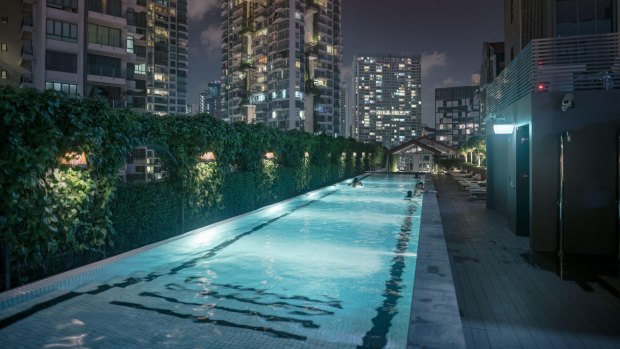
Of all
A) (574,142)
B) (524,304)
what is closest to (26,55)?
(574,142)

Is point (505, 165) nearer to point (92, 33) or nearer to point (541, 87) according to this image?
point (541, 87)

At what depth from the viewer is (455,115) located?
6097 inches

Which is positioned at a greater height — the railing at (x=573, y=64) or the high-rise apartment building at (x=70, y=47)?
the high-rise apartment building at (x=70, y=47)

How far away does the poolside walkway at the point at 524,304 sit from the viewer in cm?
461

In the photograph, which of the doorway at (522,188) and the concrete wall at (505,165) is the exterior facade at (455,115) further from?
the doorway at (522,188)

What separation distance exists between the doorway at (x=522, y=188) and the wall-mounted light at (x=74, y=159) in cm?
940

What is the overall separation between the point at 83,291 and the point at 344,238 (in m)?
6.15

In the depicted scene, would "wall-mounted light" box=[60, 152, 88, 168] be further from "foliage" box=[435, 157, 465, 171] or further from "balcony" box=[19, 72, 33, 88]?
"foliage" box=[435, 157, 465, 171]

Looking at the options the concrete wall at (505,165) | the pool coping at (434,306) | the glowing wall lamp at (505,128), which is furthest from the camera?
the glowing wall lamp at (505,128)

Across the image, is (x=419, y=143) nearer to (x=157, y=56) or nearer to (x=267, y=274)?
(x=267, y=274)

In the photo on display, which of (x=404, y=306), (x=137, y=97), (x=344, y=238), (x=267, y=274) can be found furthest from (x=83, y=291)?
(x=137, y=97)

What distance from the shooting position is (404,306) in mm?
5773

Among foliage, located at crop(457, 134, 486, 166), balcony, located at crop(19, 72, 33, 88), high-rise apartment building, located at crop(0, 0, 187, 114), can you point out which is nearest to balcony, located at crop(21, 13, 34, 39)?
high-rise apartment building, located at crop(0, 0, 187, 114)

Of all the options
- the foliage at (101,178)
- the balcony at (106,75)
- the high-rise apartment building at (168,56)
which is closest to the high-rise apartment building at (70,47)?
the balcony at (106,75)
